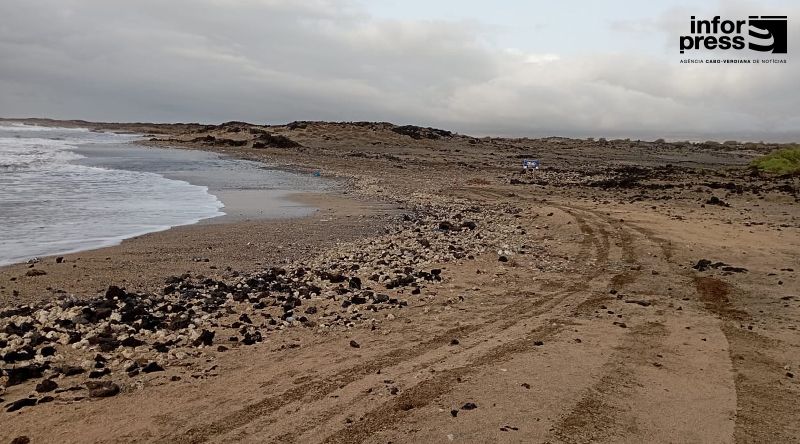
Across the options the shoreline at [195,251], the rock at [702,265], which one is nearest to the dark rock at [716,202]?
the rock at [702,265]

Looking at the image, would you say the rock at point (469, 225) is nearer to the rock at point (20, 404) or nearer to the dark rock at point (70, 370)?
the dark rock at point (70, 370)

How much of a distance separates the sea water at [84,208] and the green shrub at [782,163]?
2694 centimetres

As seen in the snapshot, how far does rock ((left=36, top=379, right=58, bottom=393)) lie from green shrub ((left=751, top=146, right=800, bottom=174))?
30.7 m

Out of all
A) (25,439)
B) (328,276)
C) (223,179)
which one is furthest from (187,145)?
(25,439)

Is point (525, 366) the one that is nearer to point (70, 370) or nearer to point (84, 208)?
point (70, 370)

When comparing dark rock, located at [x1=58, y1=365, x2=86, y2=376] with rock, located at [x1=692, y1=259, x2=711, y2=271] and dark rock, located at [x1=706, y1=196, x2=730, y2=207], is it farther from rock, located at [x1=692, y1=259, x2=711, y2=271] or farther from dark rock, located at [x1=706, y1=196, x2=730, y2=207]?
dark rock, located at [x1=706, y1=196, x2=730, y2=207]

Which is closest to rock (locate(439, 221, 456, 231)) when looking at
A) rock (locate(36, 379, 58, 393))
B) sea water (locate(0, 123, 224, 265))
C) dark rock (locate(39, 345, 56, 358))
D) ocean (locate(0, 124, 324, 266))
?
ocean (locate(0, 124, 324, 266))

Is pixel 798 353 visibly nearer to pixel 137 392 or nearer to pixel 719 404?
pixel 719 404

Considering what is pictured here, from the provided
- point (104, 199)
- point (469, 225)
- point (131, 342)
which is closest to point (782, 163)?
point (469, 225)

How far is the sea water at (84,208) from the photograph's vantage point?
35.7 ft

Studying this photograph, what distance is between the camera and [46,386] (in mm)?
4648

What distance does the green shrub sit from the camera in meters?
28.5

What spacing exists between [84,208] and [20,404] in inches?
477

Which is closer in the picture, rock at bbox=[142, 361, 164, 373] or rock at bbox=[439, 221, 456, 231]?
rock at bbox=[142, 361, 164, 373]
